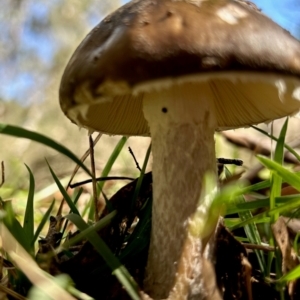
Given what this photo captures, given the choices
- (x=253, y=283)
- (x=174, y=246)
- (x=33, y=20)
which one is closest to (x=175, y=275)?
(x=174, y=246)

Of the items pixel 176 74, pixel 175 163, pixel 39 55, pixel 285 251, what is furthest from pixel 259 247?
pixel 39 55

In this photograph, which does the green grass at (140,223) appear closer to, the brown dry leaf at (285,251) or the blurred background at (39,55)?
the brown dry leaf at (285,251)

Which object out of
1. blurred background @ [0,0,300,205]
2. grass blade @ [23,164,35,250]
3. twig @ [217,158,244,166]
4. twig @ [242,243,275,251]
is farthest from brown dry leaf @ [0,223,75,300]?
blurred background @ [0,0,300,205]

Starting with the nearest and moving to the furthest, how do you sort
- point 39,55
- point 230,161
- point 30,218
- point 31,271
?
point 31,271 → point 30,218 → point 230,161 → point 39,55

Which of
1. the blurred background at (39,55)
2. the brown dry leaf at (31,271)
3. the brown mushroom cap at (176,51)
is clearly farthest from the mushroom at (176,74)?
the blurred background at (39,55)

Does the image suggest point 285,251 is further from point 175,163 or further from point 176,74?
point 176,74

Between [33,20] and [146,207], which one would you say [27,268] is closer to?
[146,207]

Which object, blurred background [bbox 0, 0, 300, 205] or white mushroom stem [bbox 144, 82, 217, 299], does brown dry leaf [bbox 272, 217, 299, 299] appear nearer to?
white mushroom stem [bbox 144, 82, 217, 299]
